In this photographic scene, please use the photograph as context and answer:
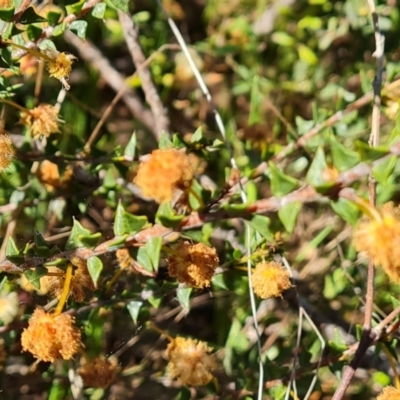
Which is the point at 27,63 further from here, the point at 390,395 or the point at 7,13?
the point at 390,395

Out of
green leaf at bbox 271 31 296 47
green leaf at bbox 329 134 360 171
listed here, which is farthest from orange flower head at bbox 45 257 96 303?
green leaf at bbox 271 31 296 47

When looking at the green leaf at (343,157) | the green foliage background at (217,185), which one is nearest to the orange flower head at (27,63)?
the green foliage background at (217,185)

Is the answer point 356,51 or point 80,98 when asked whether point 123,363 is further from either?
point 356,51

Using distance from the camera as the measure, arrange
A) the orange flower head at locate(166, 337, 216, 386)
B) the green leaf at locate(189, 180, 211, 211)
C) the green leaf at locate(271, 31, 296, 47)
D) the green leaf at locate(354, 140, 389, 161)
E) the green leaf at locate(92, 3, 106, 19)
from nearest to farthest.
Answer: the green leaf at locate(354, 140, 389, 161)
the green leaf at locate(189, 180, 211, 211)
the green leaf at locate(92, 3, 106, 19)
the orange flower head at locate(166, 337, 216, 386)
the green leaf at locate(271, 31, 296, 47)

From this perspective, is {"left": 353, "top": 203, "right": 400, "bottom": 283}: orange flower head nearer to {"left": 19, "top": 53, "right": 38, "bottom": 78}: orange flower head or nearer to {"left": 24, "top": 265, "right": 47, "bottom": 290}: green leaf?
{"left": 24, "top": 265, "right": 47, "bottom": 290}: green leaf

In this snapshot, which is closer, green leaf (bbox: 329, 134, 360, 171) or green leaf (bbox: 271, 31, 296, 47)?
green leaf (bbox: 329, 134, 360, 171)

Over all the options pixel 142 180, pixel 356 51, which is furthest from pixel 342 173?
pixel 356 51
